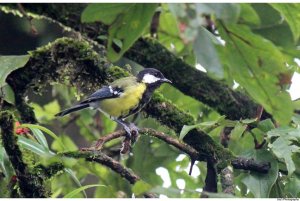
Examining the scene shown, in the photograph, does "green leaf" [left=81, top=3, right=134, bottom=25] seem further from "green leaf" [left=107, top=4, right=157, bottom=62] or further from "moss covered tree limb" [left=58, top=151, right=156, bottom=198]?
"moss covered tree limb" [left=58, top=151, right=156, bottom=198]

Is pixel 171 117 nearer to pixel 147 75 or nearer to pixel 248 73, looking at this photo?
pixel 147 75

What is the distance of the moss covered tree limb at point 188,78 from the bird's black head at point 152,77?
0.18ft

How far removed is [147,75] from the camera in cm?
344

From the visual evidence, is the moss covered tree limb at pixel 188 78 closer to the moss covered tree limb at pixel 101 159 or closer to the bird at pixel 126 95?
the bird at pixel 126 95

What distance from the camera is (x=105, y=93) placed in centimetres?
330

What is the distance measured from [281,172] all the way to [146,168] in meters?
1.53

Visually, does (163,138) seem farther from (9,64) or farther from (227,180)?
(9,64)

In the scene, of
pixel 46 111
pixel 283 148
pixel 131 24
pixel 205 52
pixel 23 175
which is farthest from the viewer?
pixel 46 111

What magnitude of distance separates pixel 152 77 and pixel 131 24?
1.54 metres

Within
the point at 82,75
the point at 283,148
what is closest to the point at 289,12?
the point at 283,148

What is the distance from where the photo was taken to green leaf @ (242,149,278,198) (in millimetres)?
2865

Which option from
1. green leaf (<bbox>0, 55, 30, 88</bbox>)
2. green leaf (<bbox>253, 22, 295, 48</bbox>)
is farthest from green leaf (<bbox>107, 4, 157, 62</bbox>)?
green leaf (<bbox>253, 22, 295, 48</bbox>)

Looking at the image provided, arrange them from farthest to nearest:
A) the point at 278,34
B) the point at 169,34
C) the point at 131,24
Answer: the point at 169,34, the point at 278,34, the point at 131,24

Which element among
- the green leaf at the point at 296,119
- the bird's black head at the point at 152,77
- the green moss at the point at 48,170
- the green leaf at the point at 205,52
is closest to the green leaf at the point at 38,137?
the green moss at the point at 48,170
